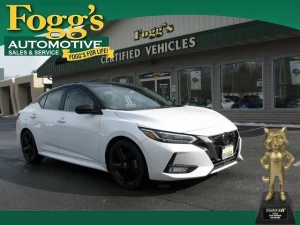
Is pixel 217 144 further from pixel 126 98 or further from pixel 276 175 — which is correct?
pixel 126 98

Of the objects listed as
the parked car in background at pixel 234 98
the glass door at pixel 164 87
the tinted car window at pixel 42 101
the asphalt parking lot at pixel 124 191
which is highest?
the glass door at pixel 164 87

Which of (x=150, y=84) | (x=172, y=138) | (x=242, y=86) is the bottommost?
(x=172, y=138)

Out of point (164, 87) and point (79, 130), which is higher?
point (164, 87)

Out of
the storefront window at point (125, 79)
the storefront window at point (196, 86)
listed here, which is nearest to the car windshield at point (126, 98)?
the storefront window at point (196, 86)

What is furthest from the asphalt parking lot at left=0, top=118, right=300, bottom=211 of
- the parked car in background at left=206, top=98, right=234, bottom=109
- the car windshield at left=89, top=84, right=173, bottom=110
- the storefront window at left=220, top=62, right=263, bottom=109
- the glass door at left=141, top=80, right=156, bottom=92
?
the glass door at left=141, top=80, right=156, bottom=92

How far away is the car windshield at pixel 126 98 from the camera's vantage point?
5.34 meters

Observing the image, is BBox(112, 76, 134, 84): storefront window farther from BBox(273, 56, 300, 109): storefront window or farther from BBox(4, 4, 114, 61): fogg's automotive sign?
BBox(273, 56, 300, 109): storefront window

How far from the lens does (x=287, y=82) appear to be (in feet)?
38.2

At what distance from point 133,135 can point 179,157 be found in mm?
681

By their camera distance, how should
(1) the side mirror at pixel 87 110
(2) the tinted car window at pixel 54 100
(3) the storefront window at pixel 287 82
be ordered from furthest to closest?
(3) the storefront window at pixel 287 82, (2) the tinted car window at pixel 54 100, (1) the side mirror at pixel 87 110

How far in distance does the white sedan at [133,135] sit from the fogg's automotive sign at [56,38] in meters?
1.50

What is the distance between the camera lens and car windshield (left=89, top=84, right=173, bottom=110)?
5.34m

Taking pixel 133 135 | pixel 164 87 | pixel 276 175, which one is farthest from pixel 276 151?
pixel 164 87

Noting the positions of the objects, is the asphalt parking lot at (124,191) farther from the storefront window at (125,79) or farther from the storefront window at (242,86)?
the storefront window at (125,79)
